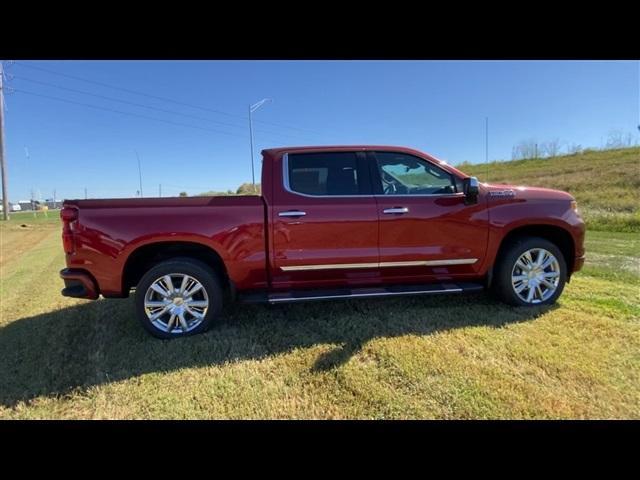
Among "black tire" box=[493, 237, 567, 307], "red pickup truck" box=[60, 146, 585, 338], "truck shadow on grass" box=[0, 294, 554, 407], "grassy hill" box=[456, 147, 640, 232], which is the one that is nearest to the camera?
"truck shadow on grass" box=[0, 294, 554, 407]

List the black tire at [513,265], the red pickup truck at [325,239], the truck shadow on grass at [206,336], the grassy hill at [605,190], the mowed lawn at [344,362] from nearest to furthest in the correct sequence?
the mowed lawn at [344,362] < the truck shadow on grass at [206,336] < the red pickup truck at [325,239] < the black tire at [513,265] < the grassy hill at [605,190]

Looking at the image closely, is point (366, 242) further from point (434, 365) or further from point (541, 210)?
point (541, 210)

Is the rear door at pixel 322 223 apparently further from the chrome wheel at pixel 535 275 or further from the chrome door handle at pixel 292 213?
the chrome wheel at pixel 535 275

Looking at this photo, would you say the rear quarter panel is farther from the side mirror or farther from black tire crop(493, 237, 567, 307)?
black tire crop(493, 237, 567, 307)

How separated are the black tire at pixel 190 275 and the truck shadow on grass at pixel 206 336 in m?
0.11

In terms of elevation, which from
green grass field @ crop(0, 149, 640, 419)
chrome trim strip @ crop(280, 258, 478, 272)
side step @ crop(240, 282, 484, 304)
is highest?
chrome trim strip @ crop(280, 258, 478, 272)

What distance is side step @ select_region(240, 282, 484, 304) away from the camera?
11.3 feet

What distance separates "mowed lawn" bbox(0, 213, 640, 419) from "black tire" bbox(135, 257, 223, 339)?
0.41 ft

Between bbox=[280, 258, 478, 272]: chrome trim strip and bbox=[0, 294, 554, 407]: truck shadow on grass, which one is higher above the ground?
bbox=[280, 258, 478, 272]: chrome trim strip

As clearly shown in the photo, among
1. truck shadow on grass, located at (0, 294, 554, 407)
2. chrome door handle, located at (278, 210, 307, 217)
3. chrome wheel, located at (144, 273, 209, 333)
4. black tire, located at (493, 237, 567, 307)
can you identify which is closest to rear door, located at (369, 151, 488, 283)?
black tire, located at (493, 237, 567, 307)

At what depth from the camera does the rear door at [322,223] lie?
137 inches

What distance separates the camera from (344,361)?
2949 millimetres

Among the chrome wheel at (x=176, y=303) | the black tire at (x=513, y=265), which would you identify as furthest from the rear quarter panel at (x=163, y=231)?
the black tire at (x=513, y=265)

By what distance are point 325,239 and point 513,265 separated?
2103 mm
